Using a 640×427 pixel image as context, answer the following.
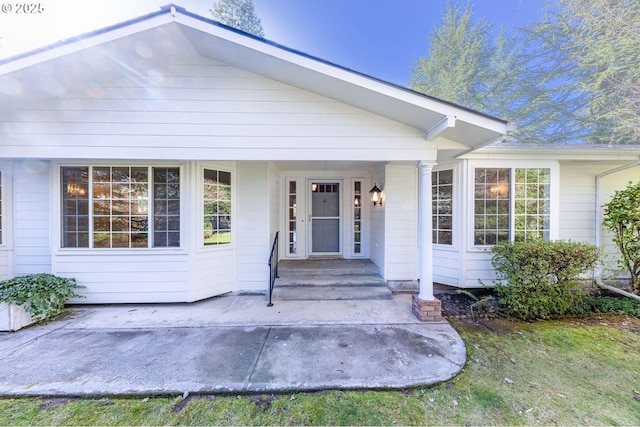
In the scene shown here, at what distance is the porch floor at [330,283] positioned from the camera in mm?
4652

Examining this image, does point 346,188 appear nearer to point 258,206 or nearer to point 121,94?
point 258,206

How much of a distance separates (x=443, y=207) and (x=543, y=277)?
1965 millimetres

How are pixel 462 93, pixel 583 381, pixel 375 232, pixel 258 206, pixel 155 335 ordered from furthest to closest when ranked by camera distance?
1. pixel 462 93
2. pixel 375 232
3. pixel 258 206
4. pixel 155 335
5. pixel 583 381

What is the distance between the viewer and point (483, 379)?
8.76 ft

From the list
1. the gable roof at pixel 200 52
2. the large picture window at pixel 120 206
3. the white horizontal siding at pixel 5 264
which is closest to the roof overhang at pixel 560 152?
the gable roof at pixel 200 52

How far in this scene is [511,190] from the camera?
4938 millimetres

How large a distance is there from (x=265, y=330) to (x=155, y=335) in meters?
1.52

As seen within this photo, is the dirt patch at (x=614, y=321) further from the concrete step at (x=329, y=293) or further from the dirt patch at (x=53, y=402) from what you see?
the dirt patch at (x=53, y=402)

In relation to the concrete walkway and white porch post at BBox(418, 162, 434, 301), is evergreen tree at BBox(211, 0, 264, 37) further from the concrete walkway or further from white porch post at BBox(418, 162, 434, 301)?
the concrete walkway

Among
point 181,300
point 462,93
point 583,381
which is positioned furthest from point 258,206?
point 462,93

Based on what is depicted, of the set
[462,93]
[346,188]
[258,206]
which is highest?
[462,93]

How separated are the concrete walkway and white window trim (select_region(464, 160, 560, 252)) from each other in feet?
6.90

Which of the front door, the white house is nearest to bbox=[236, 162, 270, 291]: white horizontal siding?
the white house

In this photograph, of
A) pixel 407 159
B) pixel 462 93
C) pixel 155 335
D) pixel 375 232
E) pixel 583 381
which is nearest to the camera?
pixel 583 381
